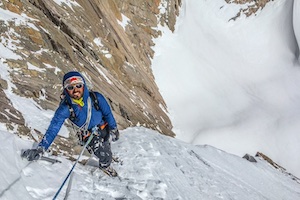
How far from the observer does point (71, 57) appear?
14.3m

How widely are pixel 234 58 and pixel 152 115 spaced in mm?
27001

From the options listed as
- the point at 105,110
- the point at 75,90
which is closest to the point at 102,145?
the point at 105,110

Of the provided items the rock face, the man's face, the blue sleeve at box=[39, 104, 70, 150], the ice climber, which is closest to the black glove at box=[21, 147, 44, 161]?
the ice climber

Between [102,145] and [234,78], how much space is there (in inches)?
1381

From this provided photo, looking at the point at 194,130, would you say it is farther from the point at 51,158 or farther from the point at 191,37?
the point at 51,158

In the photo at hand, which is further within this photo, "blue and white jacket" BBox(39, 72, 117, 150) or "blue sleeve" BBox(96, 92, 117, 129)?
"blue sleeve" BBox(96, 92, 117, 129)

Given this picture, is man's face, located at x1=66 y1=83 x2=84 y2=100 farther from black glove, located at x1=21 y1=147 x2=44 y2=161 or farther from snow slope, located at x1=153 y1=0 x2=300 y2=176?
snow slope, located at x1=153 y1=0 x2=300 y2=176

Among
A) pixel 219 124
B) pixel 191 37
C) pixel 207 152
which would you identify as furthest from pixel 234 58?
pixel 207 152

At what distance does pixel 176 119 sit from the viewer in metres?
28.5

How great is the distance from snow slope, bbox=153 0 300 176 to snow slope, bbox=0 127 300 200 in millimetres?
12155

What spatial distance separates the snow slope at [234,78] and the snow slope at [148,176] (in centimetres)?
1215

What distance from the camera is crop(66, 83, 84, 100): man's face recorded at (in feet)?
Result: 20.2

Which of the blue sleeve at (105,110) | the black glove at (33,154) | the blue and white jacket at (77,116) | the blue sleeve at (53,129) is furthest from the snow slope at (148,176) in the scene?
the blue sleeve at (105,110)

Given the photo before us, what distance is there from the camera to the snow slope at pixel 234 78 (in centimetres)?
3156
